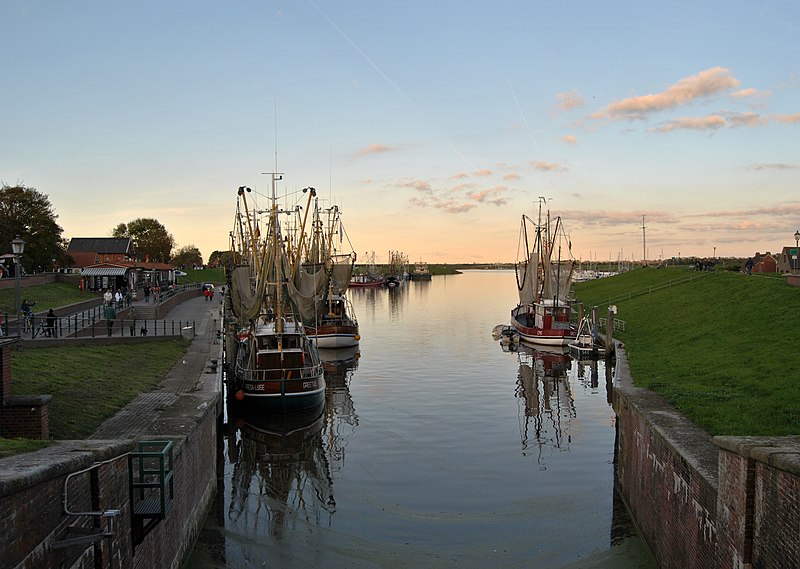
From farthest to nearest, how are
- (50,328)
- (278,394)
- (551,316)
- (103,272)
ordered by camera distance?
(103,272) → (551,316) → (50,328) → (278,394)

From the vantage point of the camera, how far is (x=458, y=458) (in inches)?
898

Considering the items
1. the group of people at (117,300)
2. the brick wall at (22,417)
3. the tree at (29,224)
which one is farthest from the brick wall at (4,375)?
the tree at (29,224)

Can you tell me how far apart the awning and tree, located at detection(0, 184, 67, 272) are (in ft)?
27.3

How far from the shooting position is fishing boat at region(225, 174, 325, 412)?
1098 inches

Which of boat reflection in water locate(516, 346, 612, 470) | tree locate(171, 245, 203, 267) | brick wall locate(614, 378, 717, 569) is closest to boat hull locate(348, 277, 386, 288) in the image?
tree locate(171, 245, 203, 267)

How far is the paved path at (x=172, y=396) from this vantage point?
16938 mm

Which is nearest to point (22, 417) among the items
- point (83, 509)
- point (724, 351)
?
point (83, 509)

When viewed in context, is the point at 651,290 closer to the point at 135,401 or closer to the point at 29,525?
the point at 135,401

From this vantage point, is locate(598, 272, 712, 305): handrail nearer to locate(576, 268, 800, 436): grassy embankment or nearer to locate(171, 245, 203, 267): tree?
locate(576, 268, 800, 436): grassy embankment

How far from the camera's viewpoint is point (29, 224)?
76.6 metres

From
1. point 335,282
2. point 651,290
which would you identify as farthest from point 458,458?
point 651,290

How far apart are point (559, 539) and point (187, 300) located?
69743 millimetres

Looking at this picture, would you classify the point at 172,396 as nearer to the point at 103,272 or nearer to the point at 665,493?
the point at 665,493

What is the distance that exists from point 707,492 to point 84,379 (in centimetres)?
1925
